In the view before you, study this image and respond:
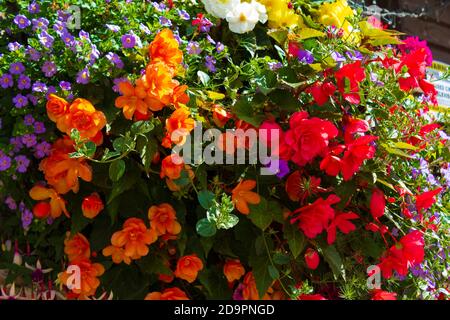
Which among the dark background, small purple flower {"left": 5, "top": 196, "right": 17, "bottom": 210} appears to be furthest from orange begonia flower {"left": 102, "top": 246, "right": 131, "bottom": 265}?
the dark background

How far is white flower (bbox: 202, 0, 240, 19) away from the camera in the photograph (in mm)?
1244

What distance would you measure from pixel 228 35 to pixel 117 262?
1.83 feet

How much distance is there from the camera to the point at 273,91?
1166mm

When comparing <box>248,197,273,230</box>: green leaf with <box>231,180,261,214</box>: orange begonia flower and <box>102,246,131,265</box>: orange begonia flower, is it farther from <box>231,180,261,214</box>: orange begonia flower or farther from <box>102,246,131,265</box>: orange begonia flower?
<box>102,246,131,265</box>: orange begonia flower

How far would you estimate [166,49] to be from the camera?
1.10 m

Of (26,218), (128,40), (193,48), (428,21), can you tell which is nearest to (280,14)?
(193,48)

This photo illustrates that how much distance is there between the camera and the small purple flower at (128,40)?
3.66 ft

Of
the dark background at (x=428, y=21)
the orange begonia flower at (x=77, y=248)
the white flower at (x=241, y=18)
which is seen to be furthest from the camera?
the dark background at (x=428, y=21)

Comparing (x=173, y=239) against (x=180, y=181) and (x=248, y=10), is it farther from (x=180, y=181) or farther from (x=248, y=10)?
(x=248, y=10)

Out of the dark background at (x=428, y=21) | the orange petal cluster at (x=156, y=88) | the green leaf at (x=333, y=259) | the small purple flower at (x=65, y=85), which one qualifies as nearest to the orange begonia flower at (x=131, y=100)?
the orange petal cluster at (x=156, y=88)

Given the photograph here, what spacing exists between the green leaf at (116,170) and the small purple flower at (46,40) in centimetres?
28

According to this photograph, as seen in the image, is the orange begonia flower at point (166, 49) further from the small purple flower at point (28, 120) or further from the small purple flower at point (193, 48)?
the small purple flower at point (28, 120)

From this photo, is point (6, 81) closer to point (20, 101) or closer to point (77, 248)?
point (20, 101)
